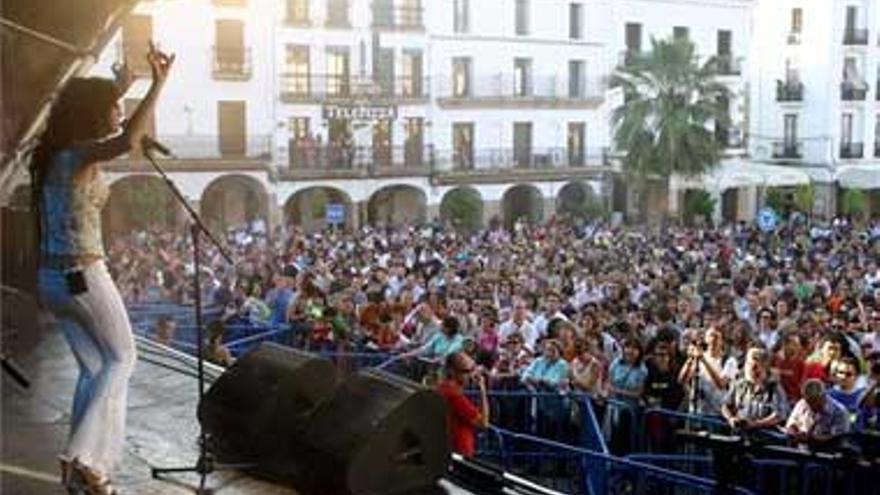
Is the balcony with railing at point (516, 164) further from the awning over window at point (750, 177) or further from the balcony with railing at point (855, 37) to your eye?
the balcony with railing at point (855, 37)

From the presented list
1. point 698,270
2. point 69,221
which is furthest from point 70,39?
point 698,270

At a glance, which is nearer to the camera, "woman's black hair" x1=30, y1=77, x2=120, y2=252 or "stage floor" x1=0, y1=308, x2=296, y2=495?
"woman's black hair" x1=30, y1=77, x2=120, y2=252

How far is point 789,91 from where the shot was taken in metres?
49.3

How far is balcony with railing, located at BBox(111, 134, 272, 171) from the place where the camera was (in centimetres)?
3656

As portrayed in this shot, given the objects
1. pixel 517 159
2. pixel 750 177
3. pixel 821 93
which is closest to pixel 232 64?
pixel 517 159

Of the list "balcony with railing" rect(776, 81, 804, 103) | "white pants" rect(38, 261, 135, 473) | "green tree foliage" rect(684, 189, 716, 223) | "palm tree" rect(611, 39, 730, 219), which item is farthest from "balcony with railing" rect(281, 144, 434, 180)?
"white pants" rect(38, 261, 135, 473)

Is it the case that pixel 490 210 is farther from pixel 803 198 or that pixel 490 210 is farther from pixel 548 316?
pixel 548 316

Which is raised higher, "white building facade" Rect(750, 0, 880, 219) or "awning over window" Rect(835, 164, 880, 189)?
"white building facade" Rect(750, 0, 880, 219)

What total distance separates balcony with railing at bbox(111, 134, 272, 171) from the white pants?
3238 centimetres

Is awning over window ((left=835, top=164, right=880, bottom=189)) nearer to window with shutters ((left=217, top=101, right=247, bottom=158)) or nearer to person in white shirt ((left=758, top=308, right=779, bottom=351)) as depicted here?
window with shutters ((left=217, top=101, right=247, bottom=158))

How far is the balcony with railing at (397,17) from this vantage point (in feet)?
130

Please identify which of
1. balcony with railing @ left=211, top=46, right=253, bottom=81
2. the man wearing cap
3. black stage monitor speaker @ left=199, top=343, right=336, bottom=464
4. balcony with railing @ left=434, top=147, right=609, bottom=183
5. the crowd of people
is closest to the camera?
black stage monitor speaker @ left=199, top=343, right=336, bottom=464

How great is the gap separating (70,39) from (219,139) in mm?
29301

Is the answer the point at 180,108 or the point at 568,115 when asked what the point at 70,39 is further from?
the point at 568,115
